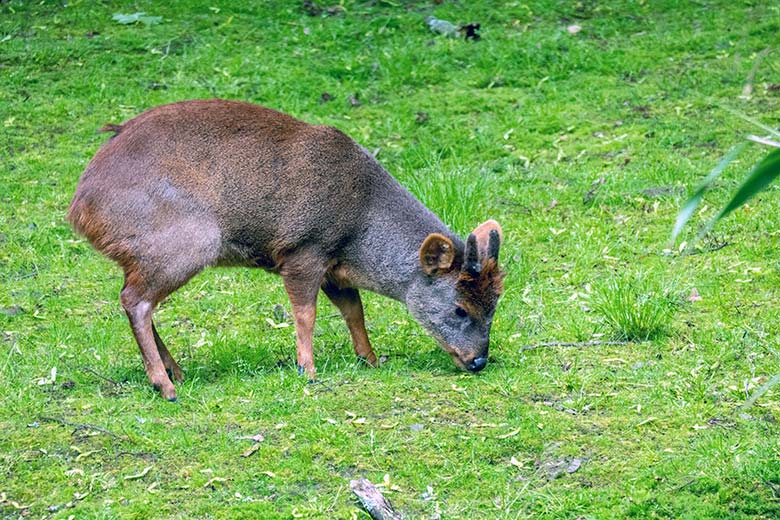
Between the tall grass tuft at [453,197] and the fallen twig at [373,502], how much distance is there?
11.9ft

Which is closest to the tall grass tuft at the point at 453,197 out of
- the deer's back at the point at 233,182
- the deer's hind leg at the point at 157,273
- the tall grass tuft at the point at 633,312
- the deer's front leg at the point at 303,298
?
the deer's back at the point at 233,182

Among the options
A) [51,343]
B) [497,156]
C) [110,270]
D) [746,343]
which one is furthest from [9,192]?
[746,343]

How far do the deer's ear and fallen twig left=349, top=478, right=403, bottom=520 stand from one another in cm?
209

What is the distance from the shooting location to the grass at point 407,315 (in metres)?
5.24

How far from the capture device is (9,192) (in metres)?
9.52

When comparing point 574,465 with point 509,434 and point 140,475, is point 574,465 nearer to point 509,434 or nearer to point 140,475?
point 509,434

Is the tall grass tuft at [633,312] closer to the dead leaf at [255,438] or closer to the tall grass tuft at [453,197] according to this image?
the tall grass tuft at [453,197]

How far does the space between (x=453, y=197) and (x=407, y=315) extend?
1.15 metres

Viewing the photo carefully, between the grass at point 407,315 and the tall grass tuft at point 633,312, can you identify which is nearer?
the grass at point 407,315

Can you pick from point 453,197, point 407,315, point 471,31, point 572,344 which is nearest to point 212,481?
point 572,344

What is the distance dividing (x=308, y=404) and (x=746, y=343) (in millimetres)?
2526

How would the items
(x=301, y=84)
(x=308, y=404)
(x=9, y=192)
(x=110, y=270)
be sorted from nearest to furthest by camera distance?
(x=308, y=404), (x=110, y=270), (x=9, y=192), (x=301, y=84)

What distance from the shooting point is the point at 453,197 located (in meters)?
8.52

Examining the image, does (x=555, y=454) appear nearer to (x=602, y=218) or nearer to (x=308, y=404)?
(x=308, y=404)
